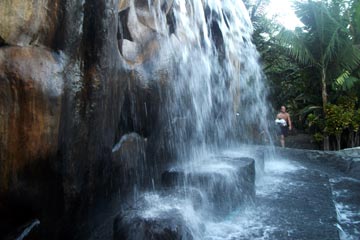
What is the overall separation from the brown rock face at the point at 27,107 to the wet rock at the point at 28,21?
98 millimetres

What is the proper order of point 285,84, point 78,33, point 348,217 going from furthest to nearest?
point 285,84 < point 348,217 < point 78,33

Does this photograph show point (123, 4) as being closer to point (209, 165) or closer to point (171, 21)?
point (171, 21)

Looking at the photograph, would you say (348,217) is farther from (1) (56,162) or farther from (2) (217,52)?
(2) (217,52)

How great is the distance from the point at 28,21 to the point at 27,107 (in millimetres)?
663

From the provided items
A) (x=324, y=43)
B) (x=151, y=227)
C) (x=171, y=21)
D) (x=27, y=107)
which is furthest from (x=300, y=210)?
(x=324, y=43)

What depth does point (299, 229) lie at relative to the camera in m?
3.57

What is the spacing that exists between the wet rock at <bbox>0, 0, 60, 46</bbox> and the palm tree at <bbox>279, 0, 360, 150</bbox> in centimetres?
1030

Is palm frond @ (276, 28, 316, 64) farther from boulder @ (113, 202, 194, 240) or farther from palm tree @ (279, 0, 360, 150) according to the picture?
boulder @ (113, 202, 194, 240)

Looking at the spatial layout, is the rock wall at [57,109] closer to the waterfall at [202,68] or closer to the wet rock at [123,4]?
the wet rock at [123,4]

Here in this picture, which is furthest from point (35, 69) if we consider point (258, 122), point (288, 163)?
point (258, 122)

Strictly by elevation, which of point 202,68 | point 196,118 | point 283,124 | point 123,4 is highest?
point 123,4

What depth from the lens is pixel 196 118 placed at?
19.4 ft

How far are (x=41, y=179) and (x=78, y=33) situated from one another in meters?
1.21

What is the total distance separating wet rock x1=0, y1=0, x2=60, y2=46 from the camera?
2.60 m
